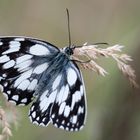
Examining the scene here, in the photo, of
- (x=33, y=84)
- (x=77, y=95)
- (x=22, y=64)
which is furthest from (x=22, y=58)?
(x=77, y=95)

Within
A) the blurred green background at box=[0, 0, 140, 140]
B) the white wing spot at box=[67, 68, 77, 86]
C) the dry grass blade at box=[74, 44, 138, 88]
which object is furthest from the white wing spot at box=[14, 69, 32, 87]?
the blurred green background at box=[0, 0, 140, 140]

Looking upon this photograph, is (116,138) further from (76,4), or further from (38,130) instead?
(76,4)

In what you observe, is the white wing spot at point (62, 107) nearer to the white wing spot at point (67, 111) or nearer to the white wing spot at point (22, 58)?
the white wing spot at point (67, 111)

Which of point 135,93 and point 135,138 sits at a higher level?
point 135,93

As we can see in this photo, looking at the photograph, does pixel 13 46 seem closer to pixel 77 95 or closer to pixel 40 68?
pixel 40 68

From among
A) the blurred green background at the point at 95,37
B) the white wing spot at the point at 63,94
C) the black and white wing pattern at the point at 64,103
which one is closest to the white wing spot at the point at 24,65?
the black and white wing pattern at the point at 64,103

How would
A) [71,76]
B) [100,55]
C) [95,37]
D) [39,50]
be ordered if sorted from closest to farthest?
[100,55] → [71,76] → [39,50] → [95,37]

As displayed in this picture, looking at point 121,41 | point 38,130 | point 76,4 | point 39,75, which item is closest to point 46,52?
point 39,75
